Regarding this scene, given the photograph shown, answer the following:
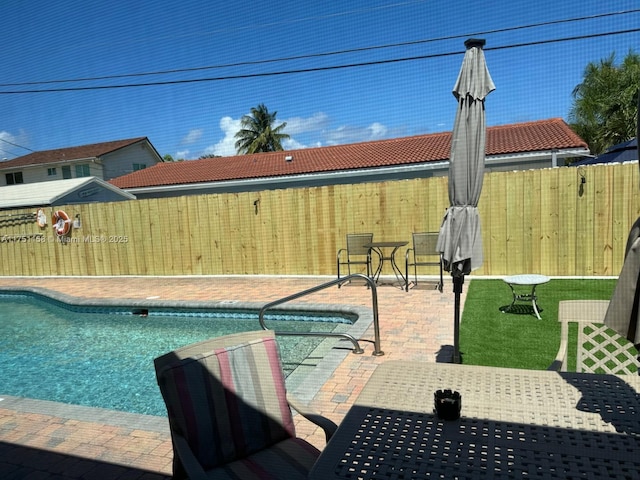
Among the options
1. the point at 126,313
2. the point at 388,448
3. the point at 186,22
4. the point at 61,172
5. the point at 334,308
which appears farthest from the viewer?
the point at 61,172

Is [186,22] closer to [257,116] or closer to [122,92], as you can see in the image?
[122,92]

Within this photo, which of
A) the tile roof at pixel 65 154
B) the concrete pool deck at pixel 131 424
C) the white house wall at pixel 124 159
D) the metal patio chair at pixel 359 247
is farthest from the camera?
the white house wall at pixel 124 159

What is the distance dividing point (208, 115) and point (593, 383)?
846 cm

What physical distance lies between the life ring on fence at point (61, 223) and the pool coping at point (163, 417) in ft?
8.97

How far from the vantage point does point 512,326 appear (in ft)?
15.2

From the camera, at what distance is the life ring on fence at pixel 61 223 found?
32.9 feet

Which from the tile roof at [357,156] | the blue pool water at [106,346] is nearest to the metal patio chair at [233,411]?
the blue pool water at [106,346]

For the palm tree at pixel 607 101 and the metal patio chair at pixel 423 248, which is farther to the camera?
the palm tree at pixel 607 101

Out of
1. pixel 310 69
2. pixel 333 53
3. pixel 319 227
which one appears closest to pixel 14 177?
pixel 310 69

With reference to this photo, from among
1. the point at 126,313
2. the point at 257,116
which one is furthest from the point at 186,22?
the point at 257,116

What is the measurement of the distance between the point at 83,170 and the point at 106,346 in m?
17.9

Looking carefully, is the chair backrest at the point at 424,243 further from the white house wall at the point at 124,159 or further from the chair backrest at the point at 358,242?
the white house wall at the point at 124,159

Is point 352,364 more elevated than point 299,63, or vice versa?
point 299,63

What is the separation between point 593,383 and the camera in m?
1.79
